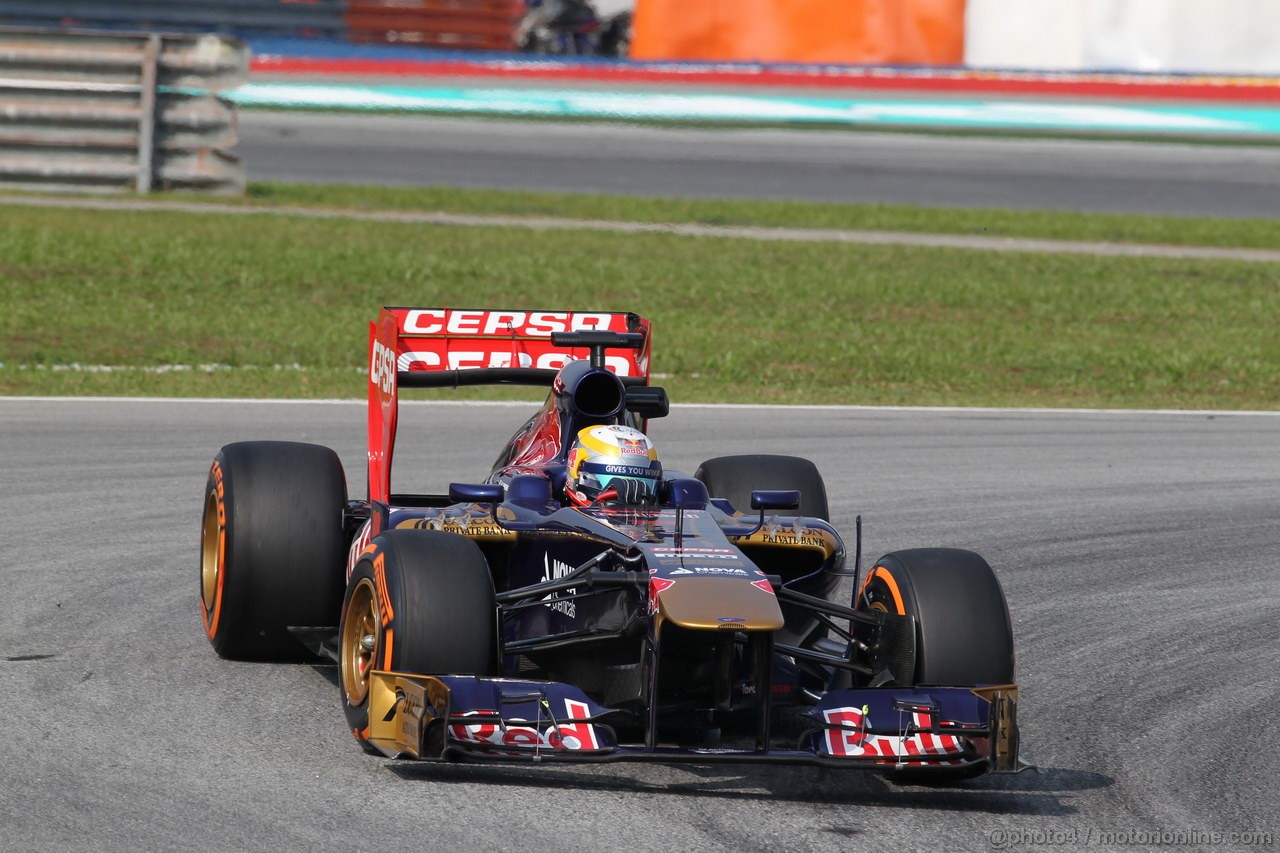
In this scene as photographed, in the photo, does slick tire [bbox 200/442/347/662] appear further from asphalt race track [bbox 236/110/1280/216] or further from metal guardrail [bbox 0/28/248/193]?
asphalt race track [bbox 236/110/1280/216]

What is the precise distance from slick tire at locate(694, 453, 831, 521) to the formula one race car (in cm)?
45

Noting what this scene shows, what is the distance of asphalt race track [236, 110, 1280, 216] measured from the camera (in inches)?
1075

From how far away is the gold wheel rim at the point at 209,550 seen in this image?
299 inches

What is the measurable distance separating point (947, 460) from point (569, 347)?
4.42 meters

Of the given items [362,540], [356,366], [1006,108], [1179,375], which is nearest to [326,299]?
[356,366]

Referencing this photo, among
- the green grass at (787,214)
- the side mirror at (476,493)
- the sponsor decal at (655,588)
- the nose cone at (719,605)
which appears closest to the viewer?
the nose cone at (719,605)

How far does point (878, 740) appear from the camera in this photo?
18.7 feet

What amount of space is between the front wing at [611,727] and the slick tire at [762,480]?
2.12 metres

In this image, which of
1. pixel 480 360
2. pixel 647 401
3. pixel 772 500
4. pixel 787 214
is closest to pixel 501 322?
pixel 480 360

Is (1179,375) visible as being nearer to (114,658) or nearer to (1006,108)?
(114,658)

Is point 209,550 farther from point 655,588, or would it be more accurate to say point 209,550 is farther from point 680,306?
point 680,306

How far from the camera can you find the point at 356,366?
1499 cm
